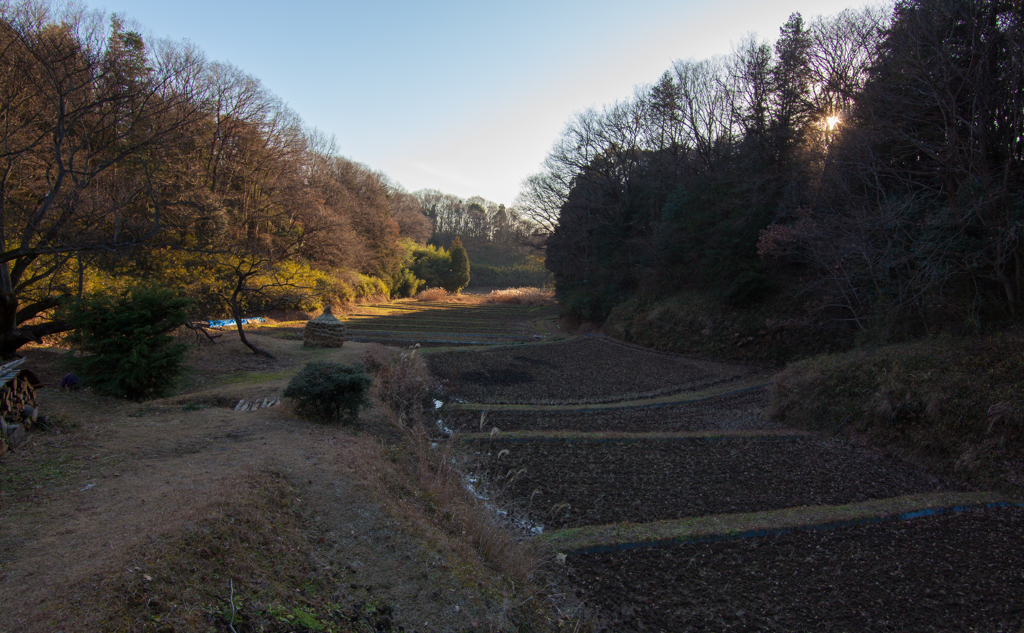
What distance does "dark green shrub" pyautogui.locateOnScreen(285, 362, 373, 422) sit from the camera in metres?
7.07

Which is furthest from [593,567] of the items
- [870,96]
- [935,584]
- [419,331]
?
[419,331]

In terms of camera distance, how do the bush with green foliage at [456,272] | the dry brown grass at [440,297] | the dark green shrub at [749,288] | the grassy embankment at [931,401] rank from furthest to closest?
the bush with green foliage at [456,272]
the dry brown grass at [440,297]
the dark green shrub at [749,288]
the grassy embankment at [931,401]

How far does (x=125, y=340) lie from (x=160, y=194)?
1089 centimetres

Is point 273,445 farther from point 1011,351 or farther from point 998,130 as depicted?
point 998,130

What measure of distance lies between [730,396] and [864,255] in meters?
4.26

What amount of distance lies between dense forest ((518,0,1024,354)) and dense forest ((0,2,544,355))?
13264 mm

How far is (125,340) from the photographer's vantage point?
7578 millimetres

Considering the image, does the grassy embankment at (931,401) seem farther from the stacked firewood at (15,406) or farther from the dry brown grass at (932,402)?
the stacked firewood at (15,406)

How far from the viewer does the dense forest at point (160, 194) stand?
26.6 ft

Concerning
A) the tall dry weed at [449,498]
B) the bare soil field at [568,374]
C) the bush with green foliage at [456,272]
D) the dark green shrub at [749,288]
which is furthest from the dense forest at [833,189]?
the bush with green foliage at [456,272]

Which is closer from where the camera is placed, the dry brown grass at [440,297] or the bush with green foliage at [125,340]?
the bush with green foliage at [125,340]

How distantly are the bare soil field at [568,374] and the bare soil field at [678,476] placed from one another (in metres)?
3.75

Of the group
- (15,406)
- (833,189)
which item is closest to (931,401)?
(833,189)

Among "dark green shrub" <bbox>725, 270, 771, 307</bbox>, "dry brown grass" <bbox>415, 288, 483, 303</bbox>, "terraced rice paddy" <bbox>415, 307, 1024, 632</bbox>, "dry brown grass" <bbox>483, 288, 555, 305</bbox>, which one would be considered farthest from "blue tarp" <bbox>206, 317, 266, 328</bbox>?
"dry brown grass" <bbox>483, 288, 555, 305</bbox>
